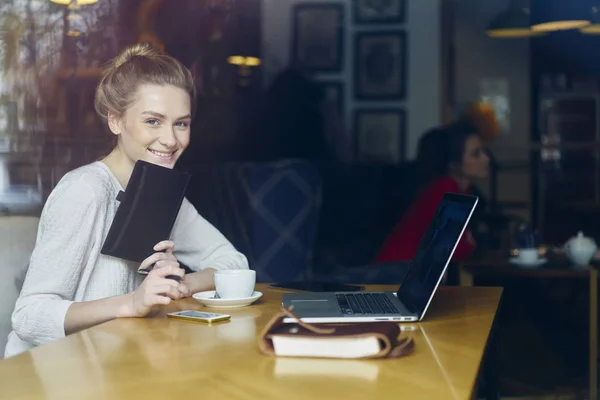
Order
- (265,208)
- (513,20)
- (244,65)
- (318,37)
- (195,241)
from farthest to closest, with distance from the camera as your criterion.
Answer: (513,20), (318,37), (244,65), (265,208), (195,241)

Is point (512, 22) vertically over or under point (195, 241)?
over

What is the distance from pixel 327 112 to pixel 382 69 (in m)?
0.46

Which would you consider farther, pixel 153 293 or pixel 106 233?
pixel 106 233

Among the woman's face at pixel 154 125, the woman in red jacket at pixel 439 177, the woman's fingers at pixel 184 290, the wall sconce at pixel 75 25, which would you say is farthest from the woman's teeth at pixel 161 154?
the woman in red jacket at pixel 439 177

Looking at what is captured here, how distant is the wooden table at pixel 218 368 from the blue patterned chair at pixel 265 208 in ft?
6.48

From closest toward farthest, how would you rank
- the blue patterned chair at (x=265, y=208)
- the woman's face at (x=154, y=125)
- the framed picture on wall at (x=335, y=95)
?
the woman's face at (x=154, y=125) < the blue patterned chair at (x=265, y=208) < the framed picture on wall at (x=335, y=95)

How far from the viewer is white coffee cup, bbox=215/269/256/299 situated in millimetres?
1605

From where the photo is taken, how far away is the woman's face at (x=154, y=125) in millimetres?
1893

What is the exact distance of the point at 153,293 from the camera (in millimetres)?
1449

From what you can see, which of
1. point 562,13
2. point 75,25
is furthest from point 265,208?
point 562,13

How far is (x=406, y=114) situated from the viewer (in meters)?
5.00

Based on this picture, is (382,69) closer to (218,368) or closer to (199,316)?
(199,316)

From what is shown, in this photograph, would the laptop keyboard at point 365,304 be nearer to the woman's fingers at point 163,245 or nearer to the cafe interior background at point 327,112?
the woman's fingers at point 163,245

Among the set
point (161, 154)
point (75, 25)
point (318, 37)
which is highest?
point (318, 37)
